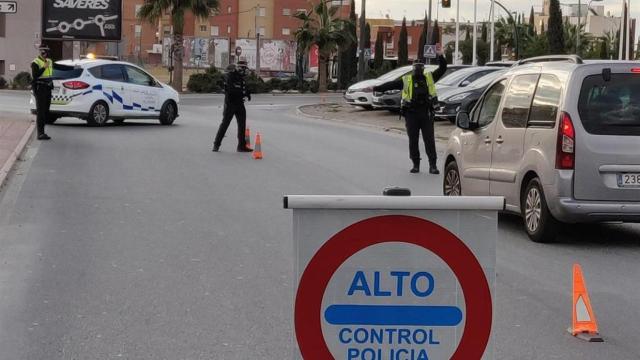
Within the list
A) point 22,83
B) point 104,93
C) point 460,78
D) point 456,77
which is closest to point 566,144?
point 104,93

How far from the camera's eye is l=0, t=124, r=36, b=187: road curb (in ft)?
47.3

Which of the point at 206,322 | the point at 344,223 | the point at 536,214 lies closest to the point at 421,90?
the point at 536,214

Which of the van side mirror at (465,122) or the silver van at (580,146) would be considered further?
the van side mirror at (465,122)

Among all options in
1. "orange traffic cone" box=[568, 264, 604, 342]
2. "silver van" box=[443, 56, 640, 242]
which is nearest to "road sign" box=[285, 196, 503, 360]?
"orange traffic cone" box=[568, 264, 604, 342]

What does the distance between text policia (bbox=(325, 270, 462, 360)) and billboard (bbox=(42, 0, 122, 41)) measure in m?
30.4

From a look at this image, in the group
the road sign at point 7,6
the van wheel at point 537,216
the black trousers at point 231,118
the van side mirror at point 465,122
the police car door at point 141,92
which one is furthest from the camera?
the police car door at point 141,92

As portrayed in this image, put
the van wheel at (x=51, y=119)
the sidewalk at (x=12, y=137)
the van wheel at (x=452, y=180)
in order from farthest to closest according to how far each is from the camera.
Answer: the van wheel at (x=51, y=119)
the sidewalk at (x=12, y=137)
the van wheel at (x=452, y=180)

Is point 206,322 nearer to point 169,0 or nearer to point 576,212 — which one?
point 576,212

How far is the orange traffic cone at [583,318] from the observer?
6.37 m

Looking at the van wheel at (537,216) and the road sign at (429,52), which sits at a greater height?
the road sign at (429,52)

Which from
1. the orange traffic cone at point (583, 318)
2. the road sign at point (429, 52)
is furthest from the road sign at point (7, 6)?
the road sign at point (429, 52)

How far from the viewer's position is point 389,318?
11.6 feet

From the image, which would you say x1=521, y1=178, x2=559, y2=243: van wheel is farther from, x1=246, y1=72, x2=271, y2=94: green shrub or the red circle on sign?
x1=246, y1=72, x2=271, y2=94: green shrub

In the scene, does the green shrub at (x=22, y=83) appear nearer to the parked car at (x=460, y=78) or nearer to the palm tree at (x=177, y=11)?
the palm tree at (x=177, y=11)
